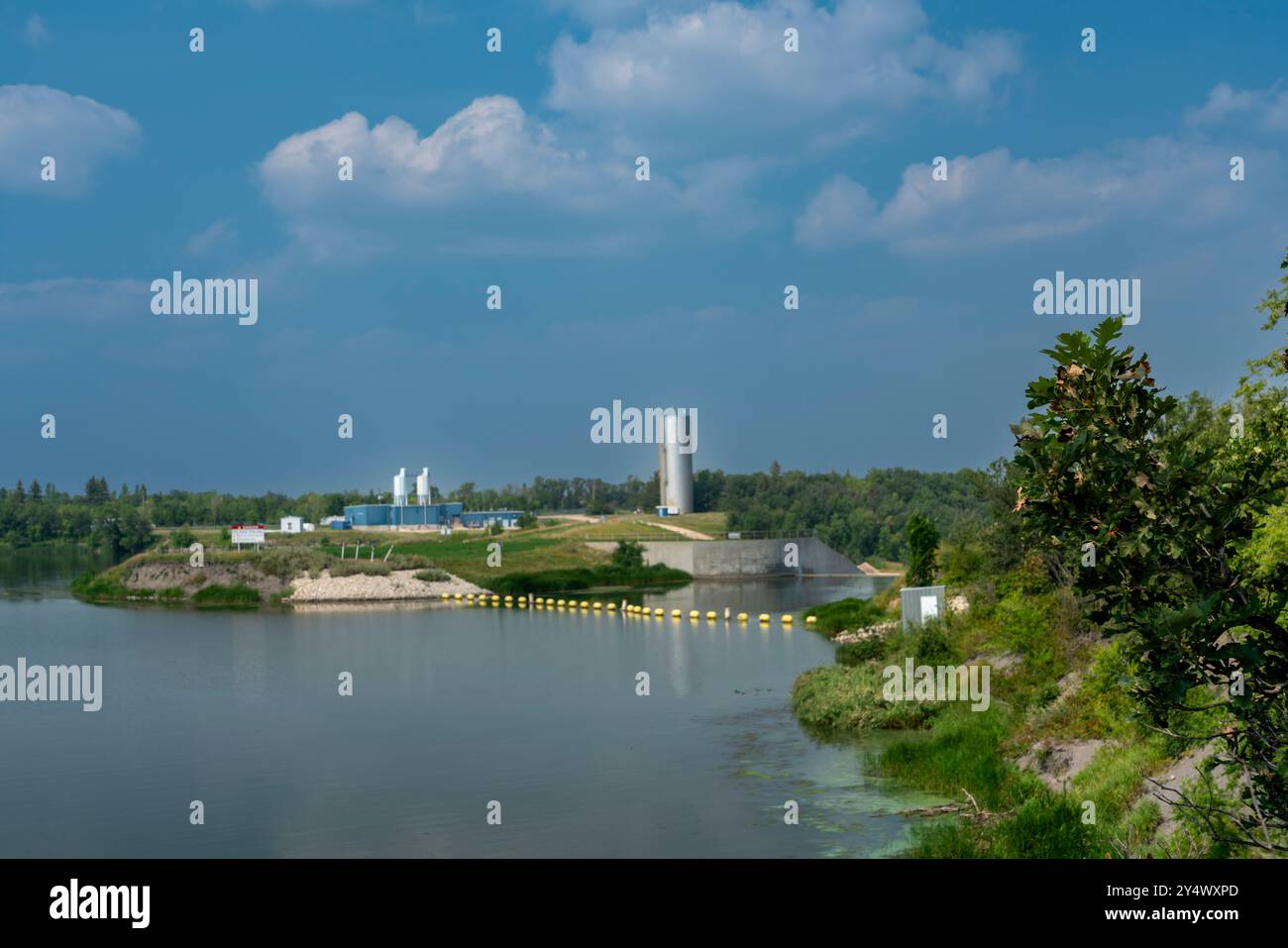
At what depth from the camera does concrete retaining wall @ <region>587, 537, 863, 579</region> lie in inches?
3907

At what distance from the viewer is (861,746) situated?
91.0ft

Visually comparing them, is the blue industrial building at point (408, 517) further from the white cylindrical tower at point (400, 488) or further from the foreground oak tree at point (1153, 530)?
the foreground oak tree at point (1153, 530)

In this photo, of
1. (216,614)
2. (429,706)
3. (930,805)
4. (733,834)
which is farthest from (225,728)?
(216,614)

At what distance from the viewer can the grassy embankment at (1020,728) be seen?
16.2m

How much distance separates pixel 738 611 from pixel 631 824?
151ft

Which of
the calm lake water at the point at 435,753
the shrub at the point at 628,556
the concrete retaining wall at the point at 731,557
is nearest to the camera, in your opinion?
the calm lake water at the point at 435,753

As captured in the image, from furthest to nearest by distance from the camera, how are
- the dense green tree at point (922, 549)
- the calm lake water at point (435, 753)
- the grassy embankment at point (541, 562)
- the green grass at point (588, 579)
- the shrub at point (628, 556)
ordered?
the shrub at point (628, 556)
the grassy embankment at point (541, 562)
the green grass at point (588, 579)
the dense green tree at point (922, 549)
the calm lake water at point (435, 753)

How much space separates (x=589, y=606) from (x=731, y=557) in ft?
104

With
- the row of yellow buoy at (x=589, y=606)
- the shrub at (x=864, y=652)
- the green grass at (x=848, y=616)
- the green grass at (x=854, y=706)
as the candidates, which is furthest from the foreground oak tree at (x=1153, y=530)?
the row of yellow buoy at (x=589, y=606)

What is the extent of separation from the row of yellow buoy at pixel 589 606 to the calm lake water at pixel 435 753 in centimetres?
623

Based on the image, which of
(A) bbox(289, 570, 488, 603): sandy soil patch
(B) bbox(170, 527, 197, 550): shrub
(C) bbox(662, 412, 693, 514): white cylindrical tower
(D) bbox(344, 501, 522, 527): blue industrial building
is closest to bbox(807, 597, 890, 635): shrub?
(A) bbox(289, 570, 488, 603): sandy soil patch

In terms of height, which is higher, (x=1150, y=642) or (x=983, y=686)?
(x=1150, y=642)
